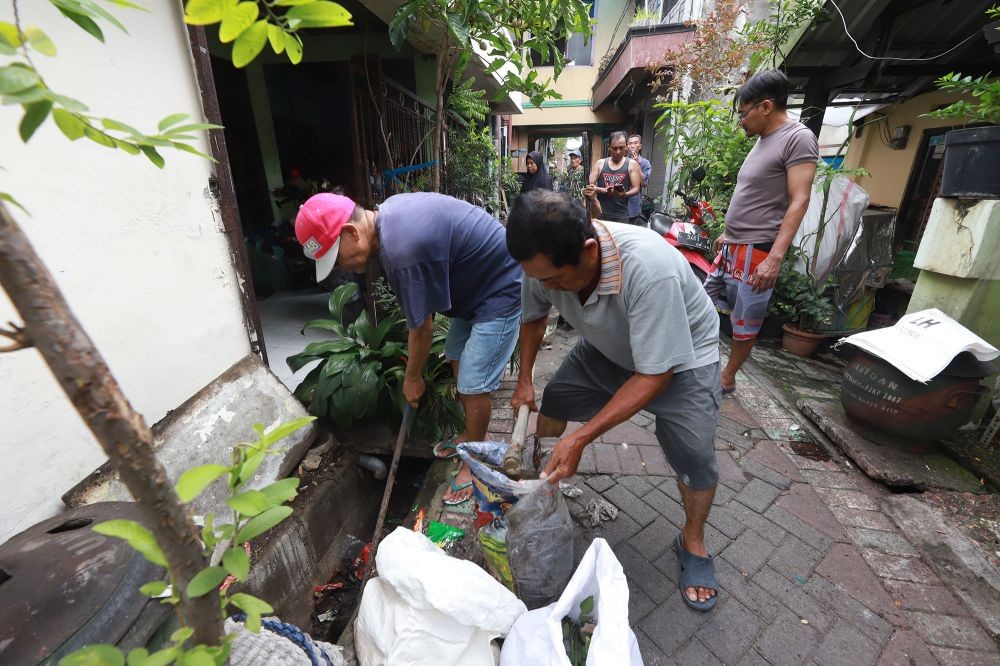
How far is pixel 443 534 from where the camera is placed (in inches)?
90.2

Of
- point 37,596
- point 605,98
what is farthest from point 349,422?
point 605,98

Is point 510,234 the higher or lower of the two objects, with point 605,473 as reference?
higher

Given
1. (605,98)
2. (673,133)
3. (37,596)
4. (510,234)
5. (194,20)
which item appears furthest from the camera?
(605,98)

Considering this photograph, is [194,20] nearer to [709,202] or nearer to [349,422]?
[349,422]

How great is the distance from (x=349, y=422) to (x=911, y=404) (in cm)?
340

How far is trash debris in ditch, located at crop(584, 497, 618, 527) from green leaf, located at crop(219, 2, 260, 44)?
2405 millimetres

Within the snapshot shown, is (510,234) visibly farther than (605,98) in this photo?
No

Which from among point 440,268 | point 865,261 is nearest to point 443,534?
point 440,268

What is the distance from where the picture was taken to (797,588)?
77.9 inches

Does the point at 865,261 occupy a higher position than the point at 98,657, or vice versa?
the point at 98,657

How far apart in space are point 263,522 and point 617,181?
6.72 m

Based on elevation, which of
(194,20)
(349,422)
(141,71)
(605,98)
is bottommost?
Answer: (349,422)

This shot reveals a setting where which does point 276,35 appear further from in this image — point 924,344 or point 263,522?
point 924,344

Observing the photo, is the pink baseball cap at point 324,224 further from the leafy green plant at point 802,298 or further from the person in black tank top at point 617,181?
the person in black tank top at point 617,181
